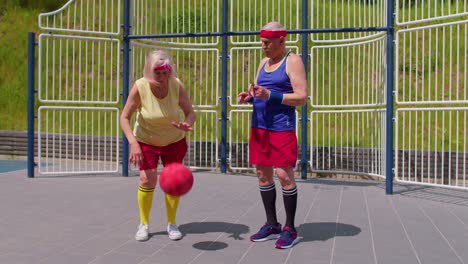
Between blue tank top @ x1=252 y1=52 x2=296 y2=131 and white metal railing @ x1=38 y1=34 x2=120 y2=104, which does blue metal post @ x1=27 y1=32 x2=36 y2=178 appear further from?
blue tank top @ x1=252 y1=52 x2=296 y2=131

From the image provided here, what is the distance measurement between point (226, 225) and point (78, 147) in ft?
22.5

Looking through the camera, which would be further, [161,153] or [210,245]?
[161,153]

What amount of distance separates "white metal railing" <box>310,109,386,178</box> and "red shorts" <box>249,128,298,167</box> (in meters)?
3.88

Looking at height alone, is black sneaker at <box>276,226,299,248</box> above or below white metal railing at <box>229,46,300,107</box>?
below

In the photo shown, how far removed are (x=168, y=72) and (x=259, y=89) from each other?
78 centimetres

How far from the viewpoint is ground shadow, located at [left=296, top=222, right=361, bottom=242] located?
449 centimetres

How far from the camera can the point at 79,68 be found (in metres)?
8.44

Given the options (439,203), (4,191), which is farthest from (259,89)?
(4,191)

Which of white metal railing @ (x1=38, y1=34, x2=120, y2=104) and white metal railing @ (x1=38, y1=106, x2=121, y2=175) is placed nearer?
white metal railing @ (x1=38, y1=34, x2=120, y2=104)

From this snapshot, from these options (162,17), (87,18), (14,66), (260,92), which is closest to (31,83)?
(87,18)

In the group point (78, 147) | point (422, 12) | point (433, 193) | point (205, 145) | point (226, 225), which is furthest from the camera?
point (78, 147)

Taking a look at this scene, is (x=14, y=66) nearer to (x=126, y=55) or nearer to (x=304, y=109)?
(x=126, y=55)

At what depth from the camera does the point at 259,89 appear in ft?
12.7

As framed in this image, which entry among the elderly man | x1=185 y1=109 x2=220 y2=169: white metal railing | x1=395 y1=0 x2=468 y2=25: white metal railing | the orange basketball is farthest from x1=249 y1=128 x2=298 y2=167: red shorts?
x1=185 y1=109 x2=220 y2=169: white metal railing
